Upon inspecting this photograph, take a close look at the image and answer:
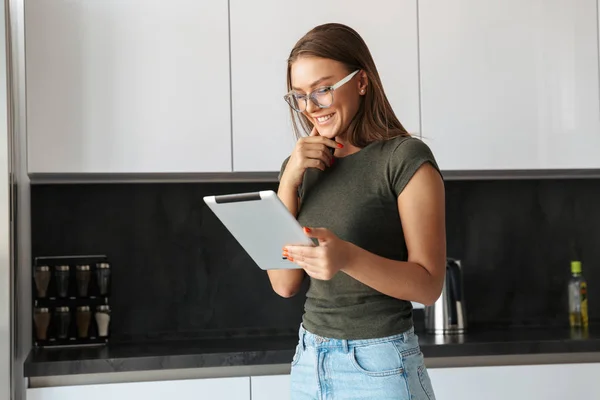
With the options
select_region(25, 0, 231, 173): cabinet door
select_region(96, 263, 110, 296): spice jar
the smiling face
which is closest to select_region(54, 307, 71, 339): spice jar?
select_region(96, 263, 110, 296): spice jar

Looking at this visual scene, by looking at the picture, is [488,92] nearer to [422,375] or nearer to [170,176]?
[170,176]

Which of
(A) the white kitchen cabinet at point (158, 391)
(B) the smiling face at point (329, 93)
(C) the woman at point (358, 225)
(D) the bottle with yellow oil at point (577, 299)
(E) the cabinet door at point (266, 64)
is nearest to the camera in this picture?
(C) the woman at point (358, 225)

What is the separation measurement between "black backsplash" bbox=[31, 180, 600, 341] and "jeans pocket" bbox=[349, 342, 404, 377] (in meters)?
1.45

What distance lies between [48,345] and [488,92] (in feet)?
5.15

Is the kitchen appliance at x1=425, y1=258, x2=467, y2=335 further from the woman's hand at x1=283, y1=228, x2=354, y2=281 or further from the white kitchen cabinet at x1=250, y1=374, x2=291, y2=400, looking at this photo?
the woman's hand at x1=283, y1=228, x2=354, y2=281

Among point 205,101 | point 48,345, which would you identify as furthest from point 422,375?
point 48,345

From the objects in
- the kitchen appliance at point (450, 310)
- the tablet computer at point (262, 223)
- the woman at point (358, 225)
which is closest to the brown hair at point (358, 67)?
the woman at point (358, 225)

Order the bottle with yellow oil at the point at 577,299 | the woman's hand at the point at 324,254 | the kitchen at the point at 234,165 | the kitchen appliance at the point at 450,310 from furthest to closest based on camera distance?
the bottle with yellow oil at the point at 577,299 < the kitchen appliance at the point at 450,310 < the kitchen at the point at 234,165 < the woman's hand at the point at 324,254

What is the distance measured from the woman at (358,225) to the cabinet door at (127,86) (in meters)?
0.97

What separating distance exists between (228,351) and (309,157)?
1.02 meters

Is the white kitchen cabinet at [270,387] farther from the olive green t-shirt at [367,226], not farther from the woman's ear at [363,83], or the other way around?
the woman's ear at [363,83]

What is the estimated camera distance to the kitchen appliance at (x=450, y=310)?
260 cm

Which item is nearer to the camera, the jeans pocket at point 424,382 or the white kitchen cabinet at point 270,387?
the jeans pocket at point 424,382

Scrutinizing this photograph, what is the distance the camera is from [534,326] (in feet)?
9.36
